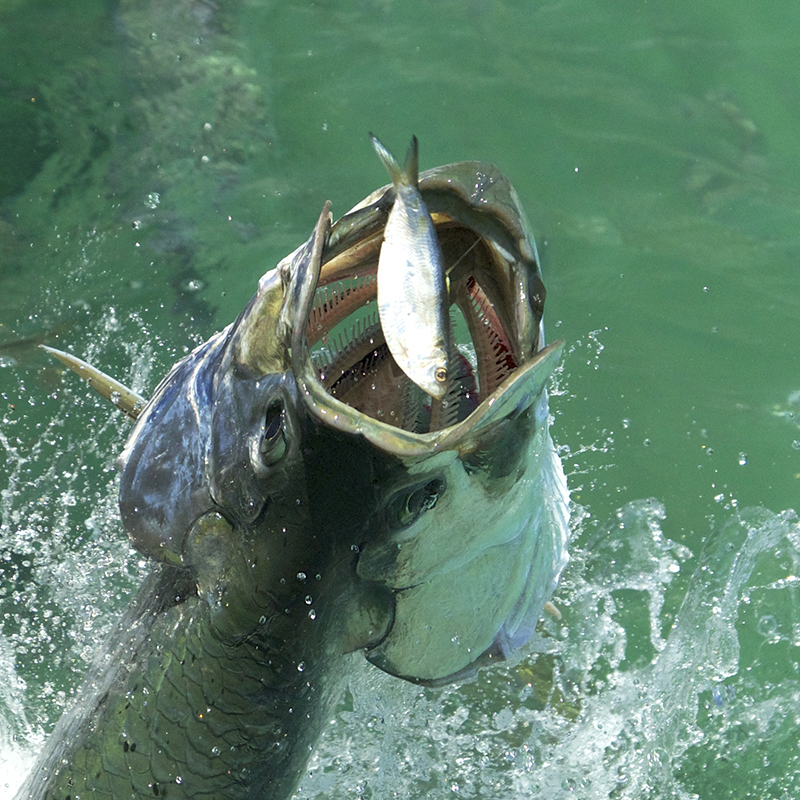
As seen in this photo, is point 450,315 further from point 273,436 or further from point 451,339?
point 273,436

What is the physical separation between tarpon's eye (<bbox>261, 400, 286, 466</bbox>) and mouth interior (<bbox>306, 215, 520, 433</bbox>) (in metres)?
0.15

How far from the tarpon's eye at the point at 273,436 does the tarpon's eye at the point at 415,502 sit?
0.67ft

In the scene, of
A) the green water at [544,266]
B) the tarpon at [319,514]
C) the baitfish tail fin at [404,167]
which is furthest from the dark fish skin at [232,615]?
the green water at [544,266]

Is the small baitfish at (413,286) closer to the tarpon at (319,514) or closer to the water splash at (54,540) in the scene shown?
the tarpon at (319,514)

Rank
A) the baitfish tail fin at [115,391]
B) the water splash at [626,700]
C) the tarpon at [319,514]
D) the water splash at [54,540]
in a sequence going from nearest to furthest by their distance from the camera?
the tarpon at [319,514], the baitfish tail fin at [115,391], the water splash at [626,700], the water splash at [54,540]

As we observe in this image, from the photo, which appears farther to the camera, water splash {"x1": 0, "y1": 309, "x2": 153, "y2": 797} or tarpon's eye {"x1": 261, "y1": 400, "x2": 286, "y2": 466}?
water splash {"x1": 0, "y1": 309, "x2": 153, "y2": 797}

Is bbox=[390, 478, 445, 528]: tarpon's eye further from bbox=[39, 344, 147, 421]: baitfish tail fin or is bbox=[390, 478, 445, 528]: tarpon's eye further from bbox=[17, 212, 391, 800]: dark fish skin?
bbox=[39, 344, 147, 421]: baitfish tail fin

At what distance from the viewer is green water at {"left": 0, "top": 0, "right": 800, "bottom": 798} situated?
412 cm

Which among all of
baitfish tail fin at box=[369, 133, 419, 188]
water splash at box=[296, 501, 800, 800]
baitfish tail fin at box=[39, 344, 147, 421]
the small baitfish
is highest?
baitfish tail fin at box=[369, 133, 419, 188]

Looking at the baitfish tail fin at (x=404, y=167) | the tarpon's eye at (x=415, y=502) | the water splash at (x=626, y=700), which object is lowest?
the water splash at (x=626, y=700)

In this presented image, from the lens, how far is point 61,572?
14.0 feet

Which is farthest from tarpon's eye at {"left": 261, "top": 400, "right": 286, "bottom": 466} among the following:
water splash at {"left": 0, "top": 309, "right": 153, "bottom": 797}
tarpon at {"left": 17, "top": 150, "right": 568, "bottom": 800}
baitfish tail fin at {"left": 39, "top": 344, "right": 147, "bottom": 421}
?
water splash at {"left": 0, "top": 309, "right": 153, "bottom": 797}

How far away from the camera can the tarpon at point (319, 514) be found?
149 centimetres

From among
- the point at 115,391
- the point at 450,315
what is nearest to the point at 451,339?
the point at 450,315
